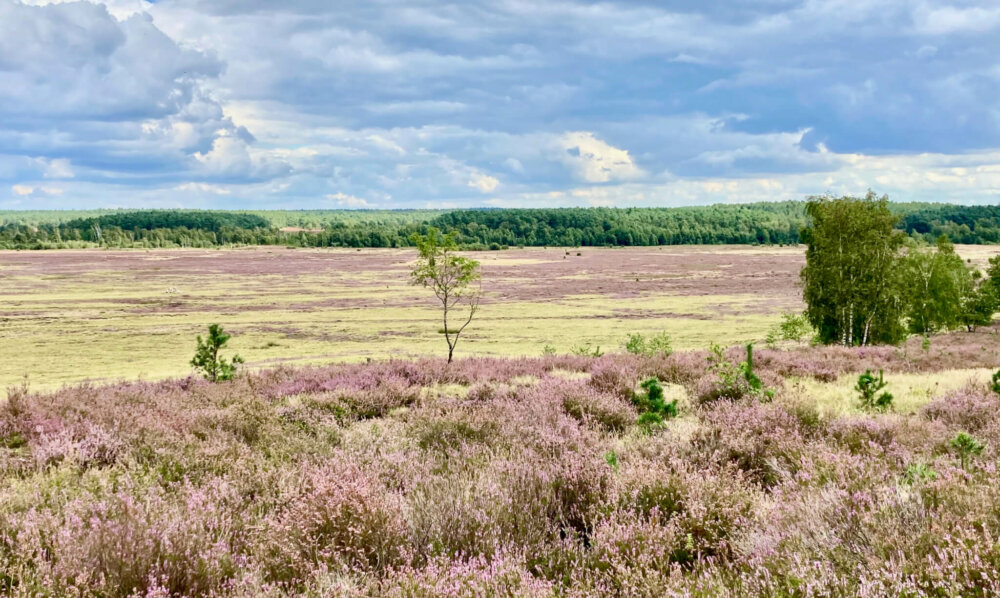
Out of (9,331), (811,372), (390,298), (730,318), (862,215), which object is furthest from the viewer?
(390,298)

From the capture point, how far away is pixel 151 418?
8.26 m

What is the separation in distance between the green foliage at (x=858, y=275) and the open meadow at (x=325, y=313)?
23.7 ft

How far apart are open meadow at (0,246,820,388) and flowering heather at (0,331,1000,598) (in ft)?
73.4

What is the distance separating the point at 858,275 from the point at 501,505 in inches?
1537

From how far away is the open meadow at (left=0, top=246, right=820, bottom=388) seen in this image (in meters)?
37.2

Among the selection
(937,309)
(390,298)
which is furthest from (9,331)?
(937,309)

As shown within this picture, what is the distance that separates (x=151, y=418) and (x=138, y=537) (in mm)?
5079

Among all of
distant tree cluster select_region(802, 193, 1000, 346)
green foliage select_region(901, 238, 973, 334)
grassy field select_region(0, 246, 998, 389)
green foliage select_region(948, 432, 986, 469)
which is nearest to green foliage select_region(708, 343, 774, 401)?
green foliage select_region(948, 432, 986, 469)

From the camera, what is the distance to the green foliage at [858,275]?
36.5 metres

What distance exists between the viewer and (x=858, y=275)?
36.9m

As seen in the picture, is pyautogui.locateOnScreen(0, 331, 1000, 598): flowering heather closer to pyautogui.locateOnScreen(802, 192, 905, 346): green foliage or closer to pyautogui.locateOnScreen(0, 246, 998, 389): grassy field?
pyautogui.locateOnScreen(0, 246, 998, 389): grassy field

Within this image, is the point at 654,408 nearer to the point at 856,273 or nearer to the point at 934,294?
the point at 856,273

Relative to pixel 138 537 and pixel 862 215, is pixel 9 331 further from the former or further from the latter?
pixel 862 215

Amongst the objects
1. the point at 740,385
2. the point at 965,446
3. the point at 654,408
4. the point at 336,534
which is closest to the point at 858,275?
the point at 740,385
